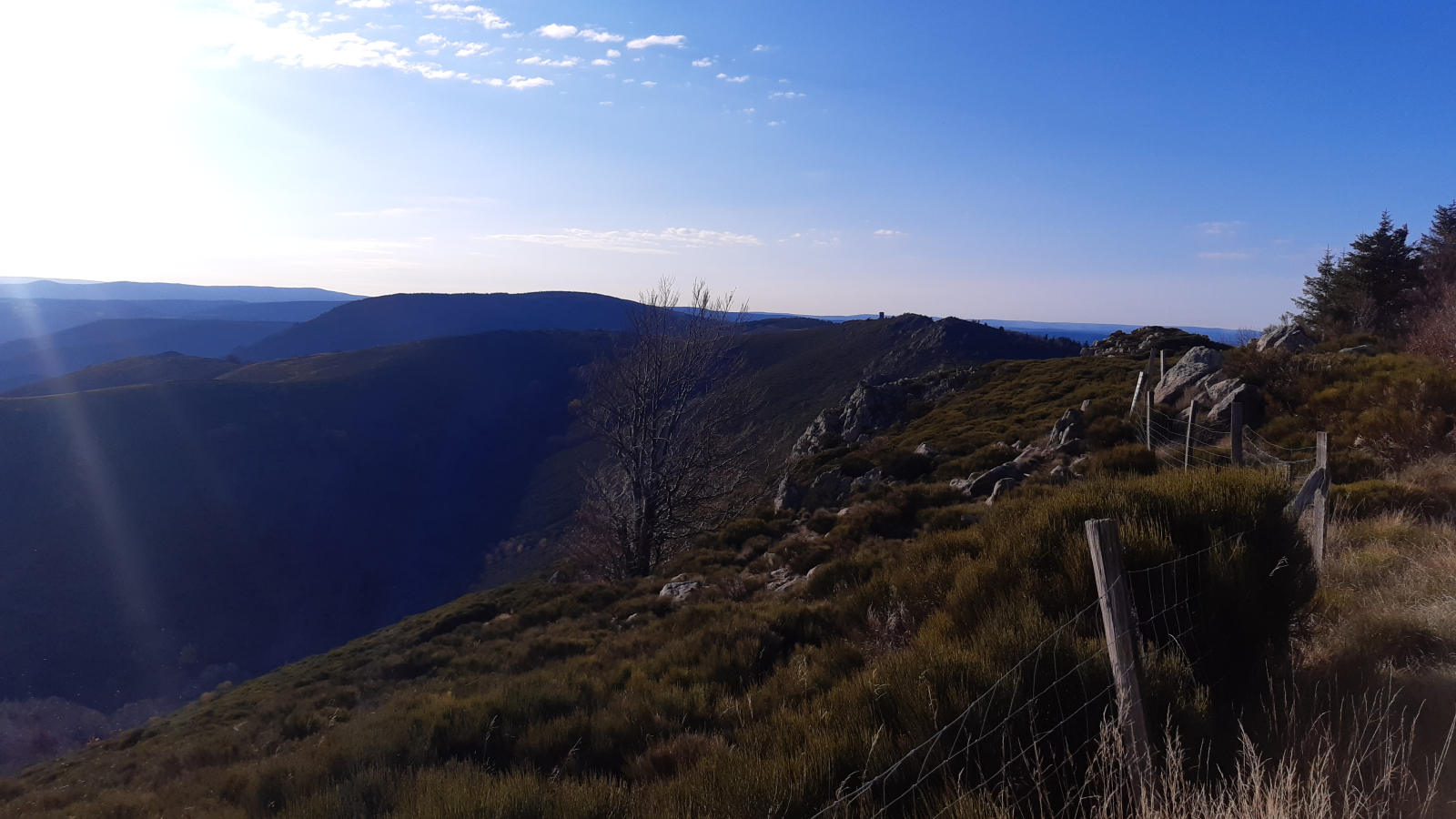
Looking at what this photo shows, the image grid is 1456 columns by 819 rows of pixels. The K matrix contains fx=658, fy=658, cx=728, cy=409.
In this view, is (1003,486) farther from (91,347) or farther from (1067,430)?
(91,347)

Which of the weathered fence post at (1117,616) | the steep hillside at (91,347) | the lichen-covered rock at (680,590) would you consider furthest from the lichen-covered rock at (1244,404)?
the steep hillside at (91,347)

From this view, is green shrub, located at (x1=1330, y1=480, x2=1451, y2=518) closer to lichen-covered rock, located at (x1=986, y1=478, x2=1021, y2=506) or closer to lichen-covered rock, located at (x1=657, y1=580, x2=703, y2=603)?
lichen-covered rock, located at (x1=986, y1=478, x2=1021, y2=506)

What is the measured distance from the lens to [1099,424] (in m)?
16.2

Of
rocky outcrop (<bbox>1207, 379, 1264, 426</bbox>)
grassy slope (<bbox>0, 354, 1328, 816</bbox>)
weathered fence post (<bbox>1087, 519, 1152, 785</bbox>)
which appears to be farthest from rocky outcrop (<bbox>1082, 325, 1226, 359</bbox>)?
weathered fence post (<bbox>1087, 519, 1152, 785</bbox>)

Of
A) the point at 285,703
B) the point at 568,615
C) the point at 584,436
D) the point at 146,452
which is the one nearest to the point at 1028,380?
the point at 568,615

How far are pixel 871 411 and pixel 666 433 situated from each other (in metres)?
16.3

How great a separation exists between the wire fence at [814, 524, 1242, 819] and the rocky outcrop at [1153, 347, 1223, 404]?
17.7m

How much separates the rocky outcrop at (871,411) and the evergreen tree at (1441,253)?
20.5m

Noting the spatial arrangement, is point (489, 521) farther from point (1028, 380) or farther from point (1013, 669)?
point (1013, 669)

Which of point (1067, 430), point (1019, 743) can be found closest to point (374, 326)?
point (1067, 430)

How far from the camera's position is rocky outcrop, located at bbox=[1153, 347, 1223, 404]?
18281mm

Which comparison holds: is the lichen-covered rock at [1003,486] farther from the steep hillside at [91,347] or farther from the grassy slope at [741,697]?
the steep hillside at [91,347]

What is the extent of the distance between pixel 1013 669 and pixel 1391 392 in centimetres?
1615

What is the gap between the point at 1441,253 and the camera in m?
32.3
